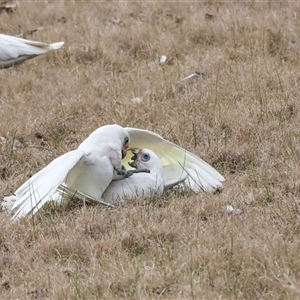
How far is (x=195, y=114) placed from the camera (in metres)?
5.11

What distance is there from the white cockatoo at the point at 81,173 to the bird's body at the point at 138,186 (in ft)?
0.15

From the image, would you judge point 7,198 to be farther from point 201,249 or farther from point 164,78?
point 164,78

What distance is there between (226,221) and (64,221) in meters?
0.72

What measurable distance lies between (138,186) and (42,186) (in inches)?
18.6

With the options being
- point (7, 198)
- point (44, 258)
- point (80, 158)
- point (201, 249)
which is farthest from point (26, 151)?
point (201, 249)

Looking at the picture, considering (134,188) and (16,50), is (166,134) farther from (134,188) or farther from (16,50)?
(16,50)

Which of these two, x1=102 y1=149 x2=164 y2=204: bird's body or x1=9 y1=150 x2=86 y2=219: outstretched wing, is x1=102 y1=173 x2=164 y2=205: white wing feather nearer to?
x1=102 y1=149 x2=164 y2=204: bird's body

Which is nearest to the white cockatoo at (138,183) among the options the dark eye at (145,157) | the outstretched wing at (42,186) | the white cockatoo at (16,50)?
the dark eye at (145,157)

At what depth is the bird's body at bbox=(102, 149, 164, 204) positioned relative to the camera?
13.2 ft

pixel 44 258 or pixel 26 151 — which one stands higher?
pixel 44 258

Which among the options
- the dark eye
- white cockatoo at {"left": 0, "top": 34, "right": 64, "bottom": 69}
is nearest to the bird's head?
the dark eye

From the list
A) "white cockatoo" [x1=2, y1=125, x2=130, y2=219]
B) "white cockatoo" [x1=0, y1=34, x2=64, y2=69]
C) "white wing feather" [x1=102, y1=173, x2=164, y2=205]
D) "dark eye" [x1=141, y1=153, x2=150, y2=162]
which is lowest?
"white cockatoo" [x1=0, y1=34, x2=64, y2=69]

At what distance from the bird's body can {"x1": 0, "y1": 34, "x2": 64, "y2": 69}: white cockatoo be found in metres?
2.10

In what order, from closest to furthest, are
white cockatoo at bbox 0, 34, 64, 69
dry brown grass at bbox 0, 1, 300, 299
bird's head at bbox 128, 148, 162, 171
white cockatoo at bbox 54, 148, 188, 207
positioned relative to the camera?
dry brown grass at bbox 0, 1, 300, 299, white cockatoo at bbox 54, 148, 188, 207, bird's head at bbox 128, 148, 162, 171, white cockatoo at bbox 0, 34, 64, 69
